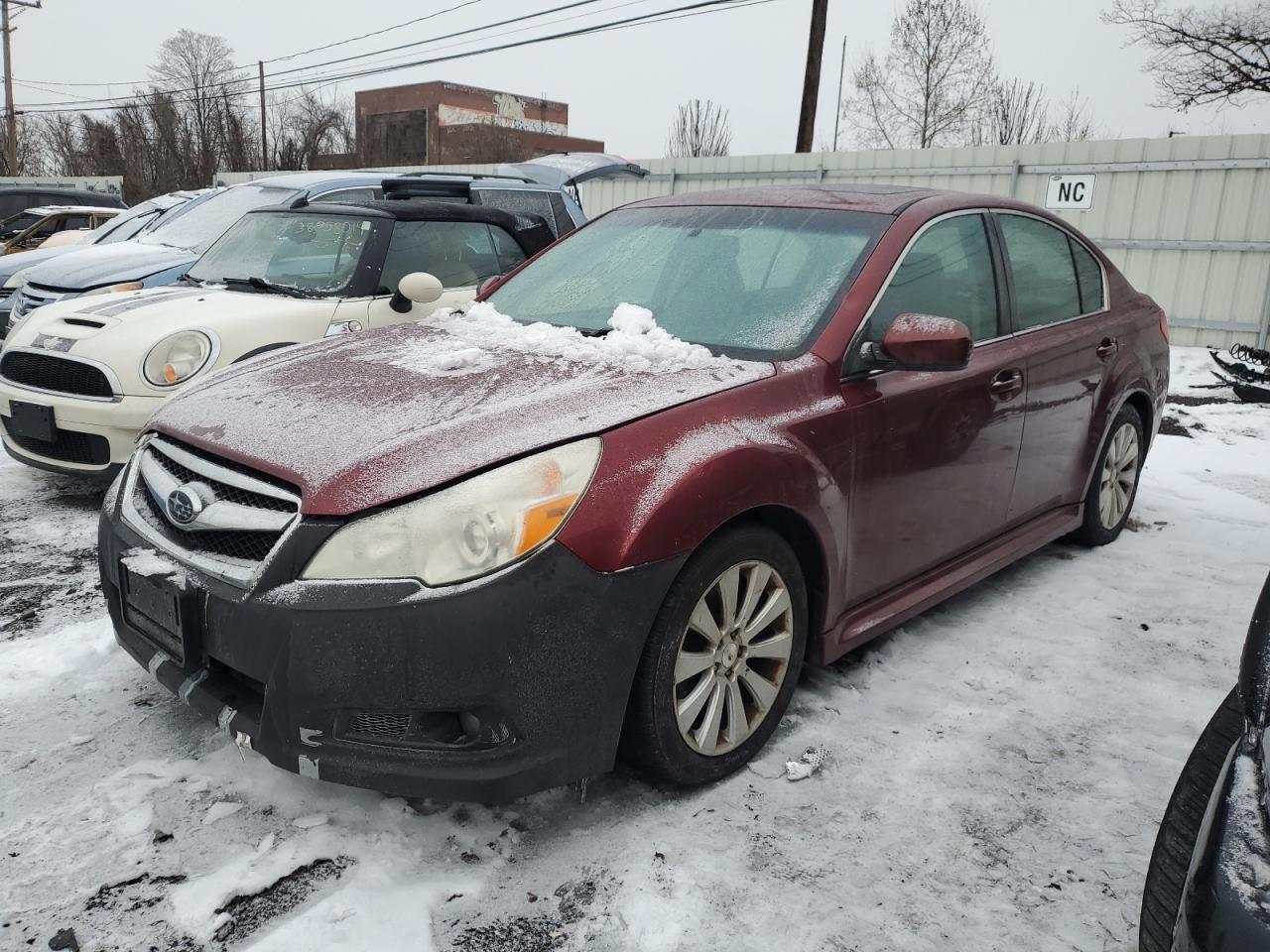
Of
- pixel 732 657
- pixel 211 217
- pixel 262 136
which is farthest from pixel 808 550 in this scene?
pixel 262 136

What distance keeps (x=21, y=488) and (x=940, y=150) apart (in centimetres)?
1222

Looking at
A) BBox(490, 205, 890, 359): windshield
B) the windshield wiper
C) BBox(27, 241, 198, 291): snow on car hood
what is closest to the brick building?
BBox(27, 241, 198, 291): snow on car hood

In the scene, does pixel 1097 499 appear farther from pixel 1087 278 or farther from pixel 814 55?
pixel 814 55

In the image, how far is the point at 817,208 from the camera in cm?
340

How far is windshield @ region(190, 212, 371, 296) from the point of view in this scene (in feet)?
18.2

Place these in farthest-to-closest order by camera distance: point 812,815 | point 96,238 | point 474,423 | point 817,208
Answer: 1. point 96,238
2. point 817,208
3. point 812,815
4. point 474,423

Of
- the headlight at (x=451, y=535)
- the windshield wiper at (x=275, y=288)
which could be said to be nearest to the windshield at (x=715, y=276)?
the headlight at (x=451, y=535)

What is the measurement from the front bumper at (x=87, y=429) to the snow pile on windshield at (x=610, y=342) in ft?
6.80

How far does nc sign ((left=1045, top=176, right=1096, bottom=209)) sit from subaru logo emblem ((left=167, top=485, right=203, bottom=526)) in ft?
42.5

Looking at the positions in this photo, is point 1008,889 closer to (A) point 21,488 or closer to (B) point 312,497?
(B) point 312,497

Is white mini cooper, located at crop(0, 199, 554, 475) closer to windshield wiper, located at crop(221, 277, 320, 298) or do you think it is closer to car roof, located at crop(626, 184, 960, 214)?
windshield wiper, located at crop(221, 277, 320, 298)

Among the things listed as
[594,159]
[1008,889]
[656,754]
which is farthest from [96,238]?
A: [1008,889]

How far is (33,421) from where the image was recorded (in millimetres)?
4816

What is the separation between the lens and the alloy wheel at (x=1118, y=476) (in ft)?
14.9
